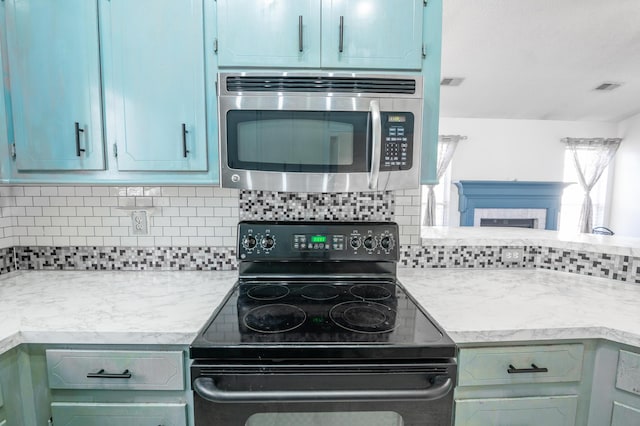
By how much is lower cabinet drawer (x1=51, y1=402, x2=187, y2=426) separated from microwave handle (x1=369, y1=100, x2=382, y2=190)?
94 cm

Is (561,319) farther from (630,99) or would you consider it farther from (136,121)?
(630,99)

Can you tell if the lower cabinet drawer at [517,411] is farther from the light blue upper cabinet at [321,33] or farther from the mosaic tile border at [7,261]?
the mosaic tile border at [7,261]

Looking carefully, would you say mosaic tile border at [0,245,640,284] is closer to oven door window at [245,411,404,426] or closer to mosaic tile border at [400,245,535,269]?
mosaic tile border at [400,245,535,269]

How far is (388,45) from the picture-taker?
3.97 ft

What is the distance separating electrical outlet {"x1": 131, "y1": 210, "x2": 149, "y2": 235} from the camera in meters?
1.55

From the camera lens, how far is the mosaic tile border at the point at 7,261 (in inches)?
58.5

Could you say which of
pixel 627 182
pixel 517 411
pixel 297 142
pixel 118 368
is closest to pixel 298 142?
pixel 297 142

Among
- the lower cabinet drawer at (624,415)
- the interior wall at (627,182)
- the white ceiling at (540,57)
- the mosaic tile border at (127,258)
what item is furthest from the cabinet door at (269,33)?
the interior wall at (627,182)

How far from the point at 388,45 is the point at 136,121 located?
38.9 inches

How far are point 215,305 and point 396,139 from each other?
0.87 meters

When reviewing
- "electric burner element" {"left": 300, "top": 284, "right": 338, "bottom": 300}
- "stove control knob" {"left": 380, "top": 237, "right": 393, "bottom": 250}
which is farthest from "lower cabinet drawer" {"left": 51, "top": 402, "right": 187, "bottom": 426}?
"stove control knob" {"left": 380, "top": 237, "right": 393, "bottom": 250}

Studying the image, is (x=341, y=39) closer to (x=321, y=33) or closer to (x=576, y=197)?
(x=321, y=33)

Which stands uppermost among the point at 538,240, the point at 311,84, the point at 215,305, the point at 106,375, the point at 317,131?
the point at 311,84

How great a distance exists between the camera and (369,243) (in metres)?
1.42
